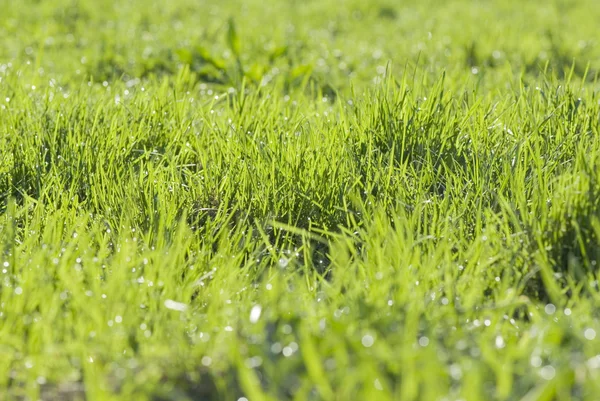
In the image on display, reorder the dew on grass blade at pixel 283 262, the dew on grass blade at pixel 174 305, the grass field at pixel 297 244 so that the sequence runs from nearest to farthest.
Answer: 1. the grass field at pixel 297 244
2. the dew on grass blade at pixel 174 305
3. the dew on grass blade at pixel 283 262

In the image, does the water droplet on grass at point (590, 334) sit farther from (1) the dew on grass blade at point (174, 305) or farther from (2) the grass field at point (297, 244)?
(1) the dew on grass blade at point (174, 305)

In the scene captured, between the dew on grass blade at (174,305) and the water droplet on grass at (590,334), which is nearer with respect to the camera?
the water droplet on grass at (590,334)

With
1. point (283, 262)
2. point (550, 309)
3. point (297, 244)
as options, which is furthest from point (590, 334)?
point (297, 244)

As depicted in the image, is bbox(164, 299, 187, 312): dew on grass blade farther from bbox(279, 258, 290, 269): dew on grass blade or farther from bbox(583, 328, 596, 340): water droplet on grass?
bbox(583, 328, 596, 340): water droplet on grass

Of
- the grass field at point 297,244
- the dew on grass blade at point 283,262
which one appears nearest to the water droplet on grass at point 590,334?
the grass field at point 297,244

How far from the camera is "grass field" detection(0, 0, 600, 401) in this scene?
142 cm

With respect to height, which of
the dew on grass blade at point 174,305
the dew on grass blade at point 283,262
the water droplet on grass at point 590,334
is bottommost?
the dew on grass blade at point 283,262

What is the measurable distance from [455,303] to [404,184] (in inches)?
25.7

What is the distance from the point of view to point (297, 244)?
2240 millimetres

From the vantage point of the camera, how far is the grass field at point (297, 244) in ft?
4.66

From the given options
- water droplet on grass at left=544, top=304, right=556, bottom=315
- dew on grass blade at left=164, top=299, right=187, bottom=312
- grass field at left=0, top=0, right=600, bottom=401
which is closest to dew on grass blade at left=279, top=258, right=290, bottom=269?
grass field at left=0, top=0, right=600, bottom=401

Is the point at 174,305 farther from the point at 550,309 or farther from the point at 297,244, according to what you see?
the point at 550,309

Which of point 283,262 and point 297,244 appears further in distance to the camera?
point 297,244

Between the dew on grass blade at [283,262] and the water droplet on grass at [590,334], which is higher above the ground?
the water droplet on grass at [590,334]
